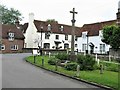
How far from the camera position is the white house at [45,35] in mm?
71750

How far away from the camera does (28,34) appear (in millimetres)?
72812

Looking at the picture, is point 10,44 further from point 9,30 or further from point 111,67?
point 111,67

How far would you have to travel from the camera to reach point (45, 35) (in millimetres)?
73375

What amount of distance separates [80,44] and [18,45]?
1523cm

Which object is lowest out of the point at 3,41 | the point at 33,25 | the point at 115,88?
the point at 115,88

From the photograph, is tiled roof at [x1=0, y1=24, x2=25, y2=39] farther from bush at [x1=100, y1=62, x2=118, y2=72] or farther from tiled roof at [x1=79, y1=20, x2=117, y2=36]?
bush at [x1=100, y1=62, x2=118, y2=72]

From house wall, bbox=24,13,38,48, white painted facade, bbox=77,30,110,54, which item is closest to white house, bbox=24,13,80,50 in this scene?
house wall, bbox=24,13,38,48

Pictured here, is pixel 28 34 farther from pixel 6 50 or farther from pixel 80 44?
pixel 80 44

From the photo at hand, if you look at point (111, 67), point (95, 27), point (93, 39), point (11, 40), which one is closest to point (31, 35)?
point (11, 40)

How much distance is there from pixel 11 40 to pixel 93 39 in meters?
19.9

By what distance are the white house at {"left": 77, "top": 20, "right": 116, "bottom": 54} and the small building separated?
14.8 m

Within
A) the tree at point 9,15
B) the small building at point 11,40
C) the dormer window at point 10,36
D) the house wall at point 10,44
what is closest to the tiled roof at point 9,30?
the small building at point 11,40

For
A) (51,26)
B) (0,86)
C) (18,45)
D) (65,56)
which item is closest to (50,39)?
(51,26)

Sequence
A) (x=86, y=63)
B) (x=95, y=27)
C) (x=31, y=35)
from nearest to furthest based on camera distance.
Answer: (x=86, y=63) < (x=95, y=27) < (x=31, y=35)
